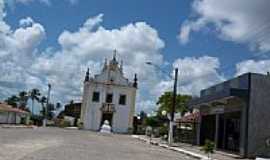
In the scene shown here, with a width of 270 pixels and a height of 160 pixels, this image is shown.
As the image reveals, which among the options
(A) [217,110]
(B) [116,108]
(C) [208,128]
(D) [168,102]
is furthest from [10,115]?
(A) [217,110]

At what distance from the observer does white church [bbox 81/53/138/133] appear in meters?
77.2

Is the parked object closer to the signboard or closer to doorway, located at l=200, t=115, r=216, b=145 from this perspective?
doorway, located at l=200, t=115, r=216, b=145

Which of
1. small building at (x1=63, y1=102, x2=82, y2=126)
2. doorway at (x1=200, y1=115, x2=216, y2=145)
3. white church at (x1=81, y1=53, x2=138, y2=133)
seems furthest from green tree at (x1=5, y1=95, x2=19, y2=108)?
doorway at (x1=200, y1=115, x2=216, y2=145)

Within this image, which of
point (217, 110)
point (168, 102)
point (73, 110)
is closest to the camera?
point (217, 110)

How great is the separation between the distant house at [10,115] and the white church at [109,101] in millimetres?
13070

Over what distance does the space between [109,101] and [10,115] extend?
1805 cm

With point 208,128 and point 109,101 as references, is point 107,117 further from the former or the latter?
point 208,128

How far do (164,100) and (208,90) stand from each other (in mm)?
37766

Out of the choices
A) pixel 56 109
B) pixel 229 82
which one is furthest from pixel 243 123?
pixel 56 109

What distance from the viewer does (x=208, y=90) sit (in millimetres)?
40969

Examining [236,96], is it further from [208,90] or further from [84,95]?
[84,95]

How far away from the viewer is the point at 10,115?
8262 cm

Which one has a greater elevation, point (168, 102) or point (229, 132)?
point (168, 102)

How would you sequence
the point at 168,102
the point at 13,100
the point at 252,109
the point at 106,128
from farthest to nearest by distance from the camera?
the point at 13,100, the point at 168,102, the point at 106,128, the point at 252,109
